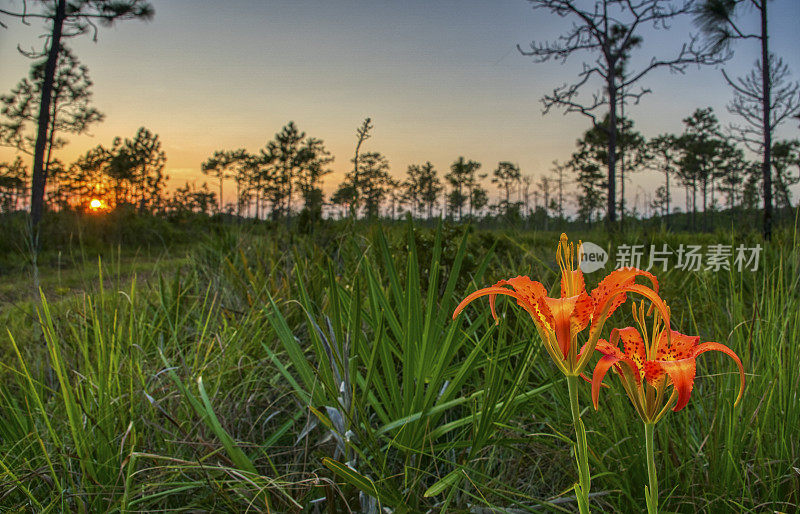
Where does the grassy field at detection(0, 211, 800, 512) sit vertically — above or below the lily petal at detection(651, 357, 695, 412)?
below

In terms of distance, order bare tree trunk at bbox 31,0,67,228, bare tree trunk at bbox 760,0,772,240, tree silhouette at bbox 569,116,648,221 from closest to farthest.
→ bare tree trunk at bbox 760,0,772,240 < bare tree trunk at bbox 31,0,67,228 < tree silhouette at bbox 569,116,648,221

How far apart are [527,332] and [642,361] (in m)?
0.90

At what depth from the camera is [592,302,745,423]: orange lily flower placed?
1.48 ft

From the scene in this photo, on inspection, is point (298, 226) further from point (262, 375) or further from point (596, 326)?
point (596, 326)

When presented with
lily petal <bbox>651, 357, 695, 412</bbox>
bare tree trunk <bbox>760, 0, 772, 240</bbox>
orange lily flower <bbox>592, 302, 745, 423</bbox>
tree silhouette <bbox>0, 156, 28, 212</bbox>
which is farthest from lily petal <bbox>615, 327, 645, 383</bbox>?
tree silhouette <bbox>0, 156, 28, 212</bbox>

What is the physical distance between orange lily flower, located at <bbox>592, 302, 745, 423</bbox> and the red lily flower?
26 millimetres

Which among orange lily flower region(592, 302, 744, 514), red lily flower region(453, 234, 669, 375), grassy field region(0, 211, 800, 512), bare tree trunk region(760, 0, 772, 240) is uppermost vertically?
bare tree trunk region(760, 0, 772, 240)

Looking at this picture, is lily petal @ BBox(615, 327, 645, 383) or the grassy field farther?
the grassy field

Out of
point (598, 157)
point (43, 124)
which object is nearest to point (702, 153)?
point (598, 157)

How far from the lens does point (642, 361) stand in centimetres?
57

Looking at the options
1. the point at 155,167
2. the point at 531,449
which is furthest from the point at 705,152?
the point at 155,167

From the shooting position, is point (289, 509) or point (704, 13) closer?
point (289, 509)

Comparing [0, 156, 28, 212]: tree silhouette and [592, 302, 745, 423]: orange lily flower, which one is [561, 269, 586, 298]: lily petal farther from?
[0, 156, 28, 212]: tree silhouette

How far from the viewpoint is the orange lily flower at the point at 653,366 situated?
45cm
